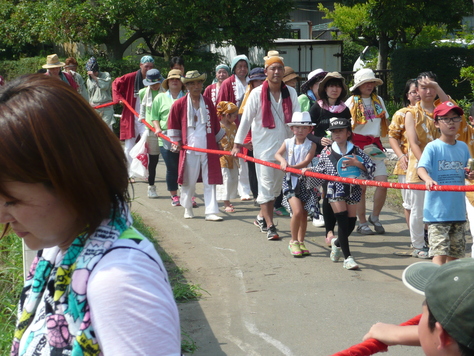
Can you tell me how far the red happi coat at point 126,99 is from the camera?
10.3 metres

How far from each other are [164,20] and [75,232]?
17.7 m

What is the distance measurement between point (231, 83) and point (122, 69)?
974cm

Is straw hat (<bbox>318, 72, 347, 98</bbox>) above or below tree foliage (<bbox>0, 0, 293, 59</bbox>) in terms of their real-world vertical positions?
below

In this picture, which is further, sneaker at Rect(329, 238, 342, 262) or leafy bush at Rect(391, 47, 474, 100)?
leafy bush at Rect(391, 47, 474, 100)

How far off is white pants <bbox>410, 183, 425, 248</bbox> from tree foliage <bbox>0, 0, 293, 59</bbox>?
1310 centimetres

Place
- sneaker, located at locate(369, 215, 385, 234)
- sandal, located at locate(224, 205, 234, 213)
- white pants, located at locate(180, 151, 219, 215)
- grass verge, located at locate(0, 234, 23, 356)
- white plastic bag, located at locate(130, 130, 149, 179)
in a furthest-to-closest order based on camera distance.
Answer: white plastic bag, located at locate(130, 130, 149, 179)
sandal, located at locate(224, 205, 234, 213)
white pants, located at locate(180, 151, 219, 215)
sneaker, located at locate(369, 215, 385, 234)
grass verge, located at locate(0, 234, 23, 356)

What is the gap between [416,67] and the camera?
19266mm

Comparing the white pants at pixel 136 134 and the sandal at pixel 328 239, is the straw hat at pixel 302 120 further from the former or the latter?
the white pants at pixel 136 134

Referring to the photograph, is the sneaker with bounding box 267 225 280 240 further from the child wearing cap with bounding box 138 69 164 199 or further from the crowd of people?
the child wearing cap with bounding box 138 69 164 199

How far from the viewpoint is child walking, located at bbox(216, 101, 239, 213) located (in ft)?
28.8

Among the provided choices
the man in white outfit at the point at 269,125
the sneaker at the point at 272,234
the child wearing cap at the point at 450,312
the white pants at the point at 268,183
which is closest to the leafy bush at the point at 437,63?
the man in white outfit at the point at 269,125

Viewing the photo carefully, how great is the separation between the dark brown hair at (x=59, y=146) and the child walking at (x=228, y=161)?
23.8 feet

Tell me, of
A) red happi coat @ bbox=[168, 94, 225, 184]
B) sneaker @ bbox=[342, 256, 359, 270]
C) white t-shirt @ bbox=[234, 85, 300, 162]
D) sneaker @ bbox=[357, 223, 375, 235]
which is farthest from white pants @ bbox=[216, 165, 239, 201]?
sneaker @ bbox=[342, 256, 359, 270]

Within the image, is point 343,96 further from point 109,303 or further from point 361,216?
point 109,303
